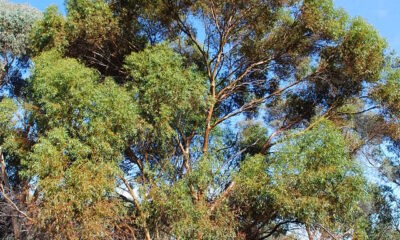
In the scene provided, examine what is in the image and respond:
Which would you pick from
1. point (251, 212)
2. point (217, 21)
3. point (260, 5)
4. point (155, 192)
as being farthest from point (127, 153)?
point (260, 5)

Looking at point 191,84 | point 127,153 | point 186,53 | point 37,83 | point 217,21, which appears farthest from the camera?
point 186,53

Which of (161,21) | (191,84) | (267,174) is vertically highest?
(161,21)

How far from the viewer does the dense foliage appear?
26.6ft

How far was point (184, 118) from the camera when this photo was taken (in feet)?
32.8

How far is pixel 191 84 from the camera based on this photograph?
9.25 meters

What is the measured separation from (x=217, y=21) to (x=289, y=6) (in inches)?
74.5

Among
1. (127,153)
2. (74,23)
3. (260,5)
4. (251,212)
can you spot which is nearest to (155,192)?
(127,153)

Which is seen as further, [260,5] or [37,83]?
[260,5]

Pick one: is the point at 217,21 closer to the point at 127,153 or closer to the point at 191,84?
the point at 191,84

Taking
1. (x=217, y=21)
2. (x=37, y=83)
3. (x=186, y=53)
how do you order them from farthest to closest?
(x=186, y=53)
(x=217, y=21)
(x=37, y=83)

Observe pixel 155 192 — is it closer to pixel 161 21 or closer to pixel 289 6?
pixel 161 21

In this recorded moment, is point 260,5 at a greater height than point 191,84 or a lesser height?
greater

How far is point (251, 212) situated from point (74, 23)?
20.1 ft

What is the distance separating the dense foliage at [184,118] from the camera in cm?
809
